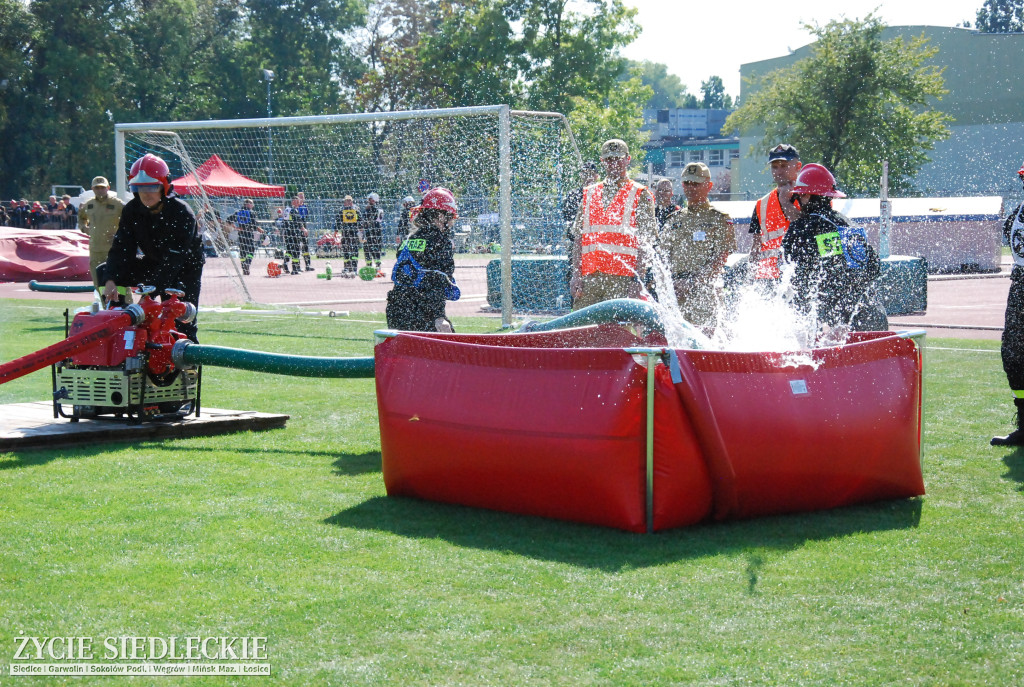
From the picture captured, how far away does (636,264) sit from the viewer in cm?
838

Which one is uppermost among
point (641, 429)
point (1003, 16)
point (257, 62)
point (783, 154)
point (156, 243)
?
point (1003, 16)

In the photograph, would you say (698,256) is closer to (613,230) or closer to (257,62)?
(613,230)

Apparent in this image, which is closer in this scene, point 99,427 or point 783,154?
point 99,427

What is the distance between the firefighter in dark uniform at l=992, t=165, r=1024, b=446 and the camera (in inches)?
300

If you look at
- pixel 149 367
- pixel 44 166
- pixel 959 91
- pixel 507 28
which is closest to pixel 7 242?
pixel 149 367

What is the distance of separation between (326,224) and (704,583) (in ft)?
54.6

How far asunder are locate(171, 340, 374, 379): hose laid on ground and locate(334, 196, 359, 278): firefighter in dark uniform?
418 inches

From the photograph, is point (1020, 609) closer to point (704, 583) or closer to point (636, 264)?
point (704, 583)

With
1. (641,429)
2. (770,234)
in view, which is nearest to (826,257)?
(770,234)

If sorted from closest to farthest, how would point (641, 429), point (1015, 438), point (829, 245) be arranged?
point (641, 429)
point (829, 245)
point (1015, 438)

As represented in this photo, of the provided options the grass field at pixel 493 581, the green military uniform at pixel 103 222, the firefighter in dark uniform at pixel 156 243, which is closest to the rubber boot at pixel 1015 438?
the grass field at pixel 493 581

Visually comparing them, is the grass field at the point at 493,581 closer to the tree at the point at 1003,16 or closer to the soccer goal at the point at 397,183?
the soccer goal at the point at 397,183

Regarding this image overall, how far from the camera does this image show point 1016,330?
7.80 meters

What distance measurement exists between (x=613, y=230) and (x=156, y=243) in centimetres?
332
